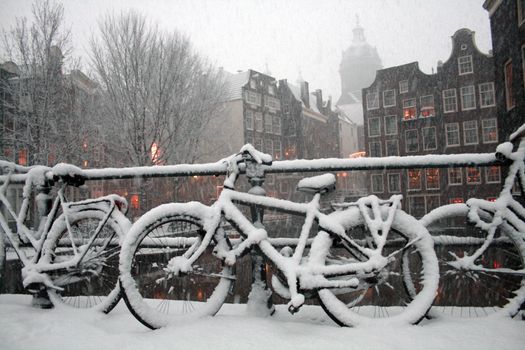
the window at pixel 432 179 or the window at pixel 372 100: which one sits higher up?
the window at pixel 372 100

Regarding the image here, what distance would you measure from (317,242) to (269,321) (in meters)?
0.56

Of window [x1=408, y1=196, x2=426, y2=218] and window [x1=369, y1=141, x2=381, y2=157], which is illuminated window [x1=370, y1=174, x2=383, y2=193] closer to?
window [x1=369, y1=141, x2=381, y2=157]

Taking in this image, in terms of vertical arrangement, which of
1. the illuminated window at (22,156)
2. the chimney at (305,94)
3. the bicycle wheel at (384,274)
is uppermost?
the chimney at (305,94)

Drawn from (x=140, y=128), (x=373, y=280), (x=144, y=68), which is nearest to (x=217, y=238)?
(x=373, y=280)

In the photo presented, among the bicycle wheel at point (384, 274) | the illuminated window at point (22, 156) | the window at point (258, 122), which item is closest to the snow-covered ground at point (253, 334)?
the bicycle wheel at point (384, 274)

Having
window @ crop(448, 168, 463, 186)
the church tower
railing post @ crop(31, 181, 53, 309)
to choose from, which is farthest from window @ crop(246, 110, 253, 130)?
the church tower

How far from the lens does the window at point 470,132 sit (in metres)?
28.0

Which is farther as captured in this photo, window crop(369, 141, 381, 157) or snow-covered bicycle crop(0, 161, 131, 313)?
window crop(369, 141, 381, 157)

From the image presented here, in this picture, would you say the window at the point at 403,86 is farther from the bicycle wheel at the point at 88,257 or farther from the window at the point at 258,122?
the bicycle wheel at the point at 88,257

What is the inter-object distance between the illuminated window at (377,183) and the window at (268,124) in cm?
1136

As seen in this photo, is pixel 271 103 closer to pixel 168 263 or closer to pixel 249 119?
pixel 249 119

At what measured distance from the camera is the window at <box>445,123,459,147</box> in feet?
95.0

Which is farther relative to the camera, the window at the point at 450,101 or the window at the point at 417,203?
the window at the point at 450,101

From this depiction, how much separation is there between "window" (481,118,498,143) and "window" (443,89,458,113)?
249 centimetres
